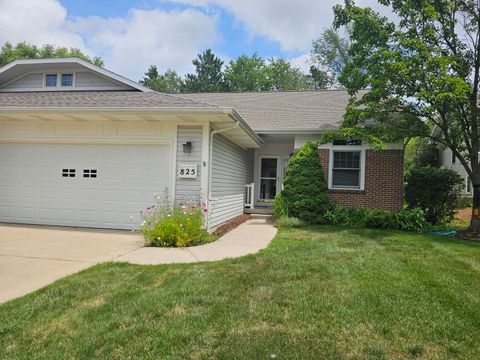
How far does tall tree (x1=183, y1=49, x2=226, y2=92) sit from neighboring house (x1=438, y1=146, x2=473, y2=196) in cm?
2475

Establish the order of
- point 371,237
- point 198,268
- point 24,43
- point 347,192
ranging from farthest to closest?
point 24,43, point 347,192, point 371,237, point 198,268

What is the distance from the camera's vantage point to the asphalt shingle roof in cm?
769

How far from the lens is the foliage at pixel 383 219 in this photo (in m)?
9.48

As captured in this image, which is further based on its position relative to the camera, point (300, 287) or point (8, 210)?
point (8, 210)

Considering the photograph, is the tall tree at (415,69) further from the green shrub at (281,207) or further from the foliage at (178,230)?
the foliage at (178,230)

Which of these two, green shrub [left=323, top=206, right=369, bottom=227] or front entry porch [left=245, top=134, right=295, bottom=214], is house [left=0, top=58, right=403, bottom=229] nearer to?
green shrub [left=323, top=206, right=369, bottom=227]

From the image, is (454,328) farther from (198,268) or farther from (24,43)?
(24,43)

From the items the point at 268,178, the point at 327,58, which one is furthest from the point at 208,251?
the point at 327,58

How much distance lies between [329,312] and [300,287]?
2.40 feet

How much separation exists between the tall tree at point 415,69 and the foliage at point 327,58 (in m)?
25.0

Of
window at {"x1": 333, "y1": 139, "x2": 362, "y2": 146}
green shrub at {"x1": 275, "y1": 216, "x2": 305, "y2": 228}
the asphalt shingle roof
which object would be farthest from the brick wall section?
the asphalt shingle roof

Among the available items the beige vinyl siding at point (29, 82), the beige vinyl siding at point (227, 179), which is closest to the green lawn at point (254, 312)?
the beige vinyl siding at point (227, 179)

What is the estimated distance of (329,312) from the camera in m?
3.38

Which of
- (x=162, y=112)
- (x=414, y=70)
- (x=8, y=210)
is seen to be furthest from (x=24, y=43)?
(x=414, y=70)
